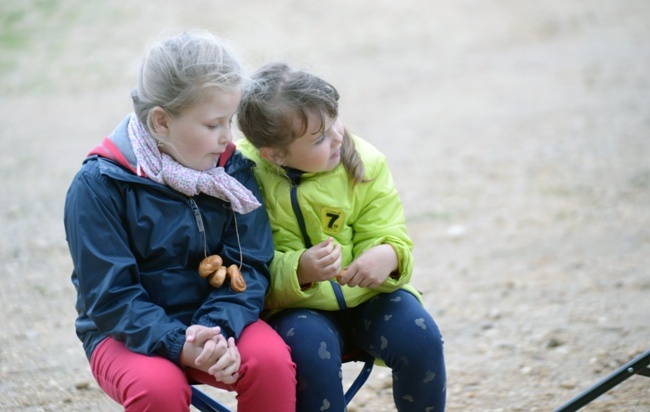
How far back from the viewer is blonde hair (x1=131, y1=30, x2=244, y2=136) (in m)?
2.45

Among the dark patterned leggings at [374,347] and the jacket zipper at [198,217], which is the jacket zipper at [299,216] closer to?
the dark patterned leggings at [374,347]

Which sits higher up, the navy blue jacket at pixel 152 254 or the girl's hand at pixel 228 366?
the navy blue jacket at pixel 152 254

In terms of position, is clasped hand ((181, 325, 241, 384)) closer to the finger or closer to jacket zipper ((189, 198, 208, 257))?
the finger

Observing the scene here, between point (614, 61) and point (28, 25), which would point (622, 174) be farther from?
point (28, 25)

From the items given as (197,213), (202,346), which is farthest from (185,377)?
(197,213)

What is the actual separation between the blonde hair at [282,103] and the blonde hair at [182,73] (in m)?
0.12

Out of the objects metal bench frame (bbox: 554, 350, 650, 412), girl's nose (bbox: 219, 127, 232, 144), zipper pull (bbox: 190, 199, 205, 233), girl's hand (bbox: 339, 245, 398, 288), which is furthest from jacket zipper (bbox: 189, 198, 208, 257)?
metal bench frame (bbox: 554, 350, 650, 412)

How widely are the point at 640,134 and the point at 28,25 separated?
307 inches

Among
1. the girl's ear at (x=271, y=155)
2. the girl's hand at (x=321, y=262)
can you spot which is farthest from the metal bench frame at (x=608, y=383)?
the girl's ear at (x=271, y=155)

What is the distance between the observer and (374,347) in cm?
268

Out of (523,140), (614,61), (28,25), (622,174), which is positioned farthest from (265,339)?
(28,25)

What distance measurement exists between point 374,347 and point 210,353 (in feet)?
1.89

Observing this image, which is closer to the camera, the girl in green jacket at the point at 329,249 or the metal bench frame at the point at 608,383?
the girl in green jacket at the point at 329,249

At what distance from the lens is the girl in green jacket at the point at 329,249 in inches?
102
